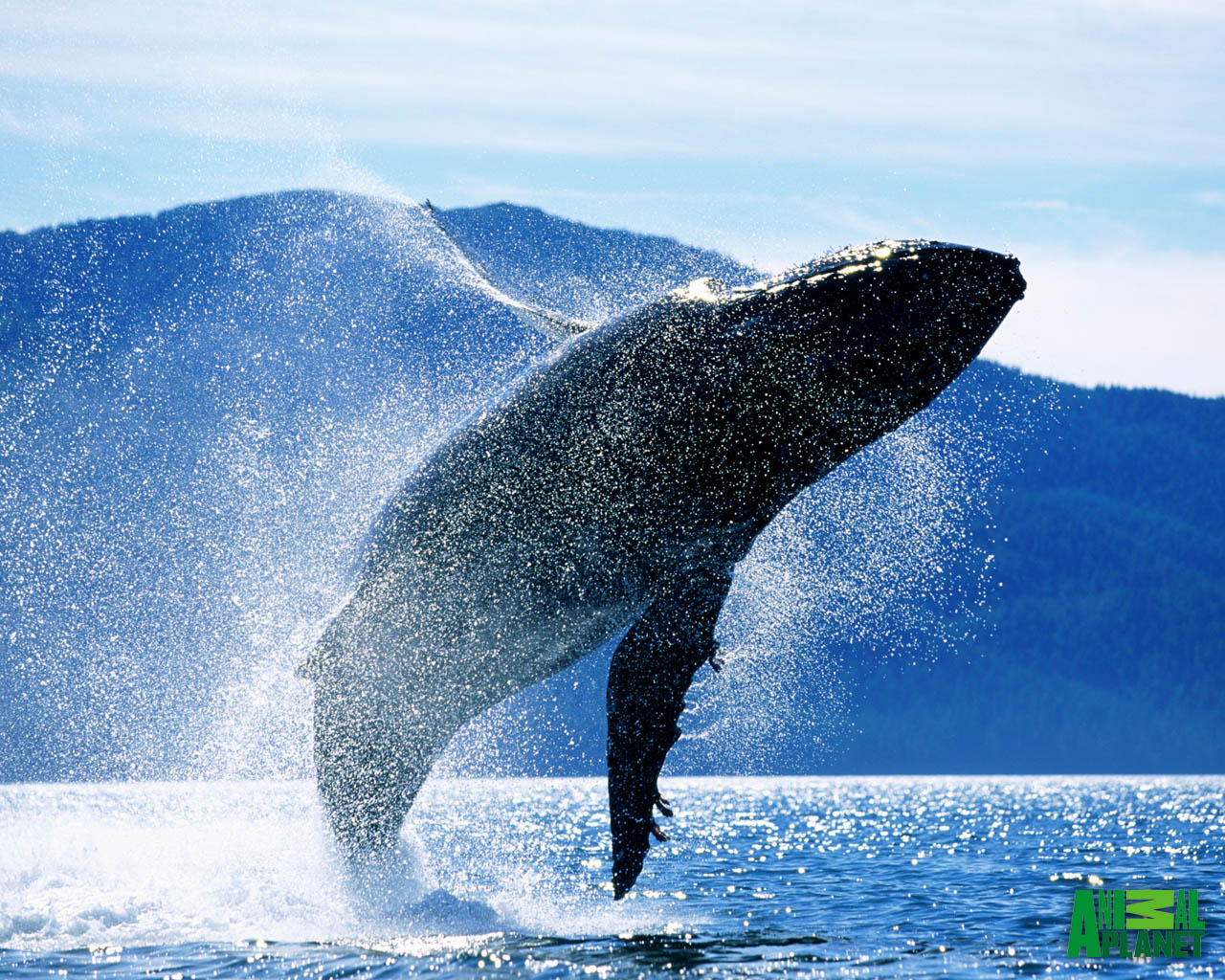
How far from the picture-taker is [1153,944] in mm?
14773

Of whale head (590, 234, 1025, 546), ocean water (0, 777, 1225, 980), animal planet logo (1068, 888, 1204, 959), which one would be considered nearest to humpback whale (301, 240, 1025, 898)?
whale head (590, 234, 1025, 546)

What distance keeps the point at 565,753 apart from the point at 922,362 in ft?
547

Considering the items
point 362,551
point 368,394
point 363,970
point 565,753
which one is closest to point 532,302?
point 362,551

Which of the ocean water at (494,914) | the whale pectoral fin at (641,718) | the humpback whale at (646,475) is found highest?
the humpback whale at (646,475)

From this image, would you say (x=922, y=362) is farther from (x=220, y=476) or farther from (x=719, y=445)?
(x=220, y=476)

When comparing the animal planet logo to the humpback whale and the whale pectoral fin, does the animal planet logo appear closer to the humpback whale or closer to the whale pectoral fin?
the whale pectoral fin

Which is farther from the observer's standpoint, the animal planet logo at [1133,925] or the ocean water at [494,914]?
the animal planet logo at [1133,925]

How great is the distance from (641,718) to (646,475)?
185 cm

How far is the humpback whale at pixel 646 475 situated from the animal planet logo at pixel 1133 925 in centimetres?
571

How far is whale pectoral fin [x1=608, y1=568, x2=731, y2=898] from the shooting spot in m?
10.7

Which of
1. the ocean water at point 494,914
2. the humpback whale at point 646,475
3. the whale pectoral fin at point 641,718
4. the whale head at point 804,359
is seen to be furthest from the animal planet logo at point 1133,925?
the whale head at point 804,359

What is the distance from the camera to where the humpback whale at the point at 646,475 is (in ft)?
33.8

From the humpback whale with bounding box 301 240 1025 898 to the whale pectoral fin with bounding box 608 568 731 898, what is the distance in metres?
0.02

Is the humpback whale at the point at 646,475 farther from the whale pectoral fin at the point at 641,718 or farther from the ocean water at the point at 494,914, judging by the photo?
the ocean water at the point at 494,914
